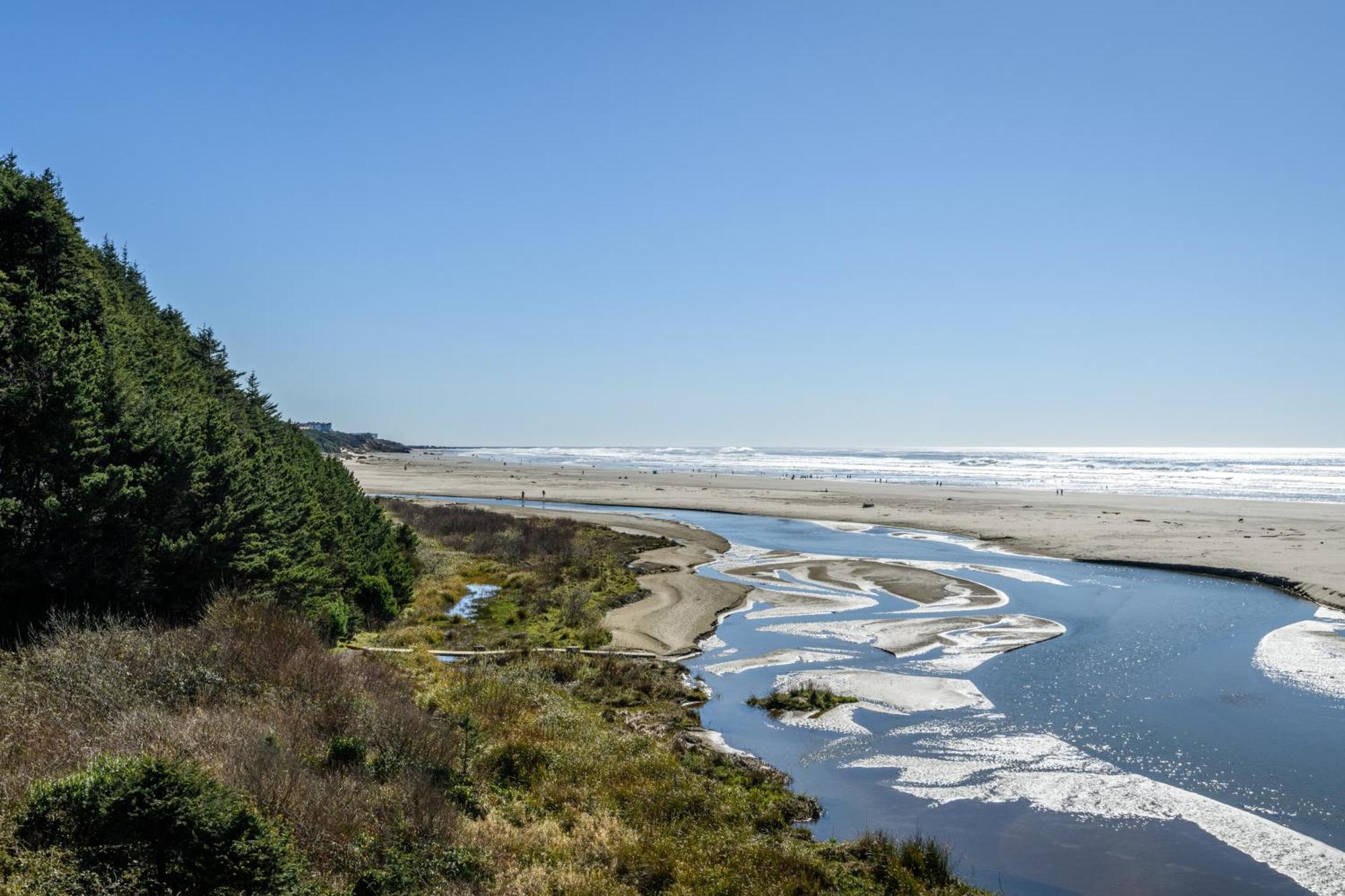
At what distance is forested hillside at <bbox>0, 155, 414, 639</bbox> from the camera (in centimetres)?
1672

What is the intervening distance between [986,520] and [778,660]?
53110mm

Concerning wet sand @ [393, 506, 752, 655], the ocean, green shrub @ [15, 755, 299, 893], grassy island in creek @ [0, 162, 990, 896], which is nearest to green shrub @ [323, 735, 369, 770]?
grassy island in creek @ [0, 162, 990, 896]

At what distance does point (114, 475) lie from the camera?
17.5 meters

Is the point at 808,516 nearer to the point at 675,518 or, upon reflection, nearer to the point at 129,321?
the point at 675,518

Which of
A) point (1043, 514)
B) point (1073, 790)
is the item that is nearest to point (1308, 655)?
point (1073, 790)

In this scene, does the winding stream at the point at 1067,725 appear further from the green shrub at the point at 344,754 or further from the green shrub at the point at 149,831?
the green shrub at the point at 149,831

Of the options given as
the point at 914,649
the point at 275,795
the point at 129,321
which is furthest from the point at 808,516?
the point at 275,795

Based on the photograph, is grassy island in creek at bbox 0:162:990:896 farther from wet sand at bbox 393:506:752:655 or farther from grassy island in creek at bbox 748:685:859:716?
wet sand at bbox 393:506:752:655

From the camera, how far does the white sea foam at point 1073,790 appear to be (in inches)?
568

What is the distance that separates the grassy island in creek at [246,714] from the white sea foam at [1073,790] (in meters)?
3.76

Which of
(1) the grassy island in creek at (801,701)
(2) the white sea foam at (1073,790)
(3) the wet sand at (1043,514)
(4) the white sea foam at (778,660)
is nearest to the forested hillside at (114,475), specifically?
(4) the white sea foam at (778,660)

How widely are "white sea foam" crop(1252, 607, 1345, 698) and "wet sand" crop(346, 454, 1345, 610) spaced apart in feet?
21.3

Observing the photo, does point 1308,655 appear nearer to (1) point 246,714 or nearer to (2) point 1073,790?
(2) point 1073,790

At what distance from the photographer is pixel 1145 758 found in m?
19.1
